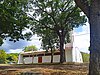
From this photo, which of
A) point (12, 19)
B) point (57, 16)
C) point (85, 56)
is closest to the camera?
point (12, 19)

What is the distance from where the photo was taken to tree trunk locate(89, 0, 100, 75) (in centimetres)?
754

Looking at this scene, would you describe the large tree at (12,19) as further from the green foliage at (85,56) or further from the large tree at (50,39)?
the green foliage at (85,56)

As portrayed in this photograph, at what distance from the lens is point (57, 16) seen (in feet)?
87.8

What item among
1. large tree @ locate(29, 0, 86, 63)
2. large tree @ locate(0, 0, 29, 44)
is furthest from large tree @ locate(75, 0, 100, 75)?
large tree @ locate(29, 0, 86, 63)

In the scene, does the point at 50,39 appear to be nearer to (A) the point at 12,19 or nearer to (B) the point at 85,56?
(A) the point at 12,19

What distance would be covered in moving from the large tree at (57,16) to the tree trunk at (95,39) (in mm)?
17827

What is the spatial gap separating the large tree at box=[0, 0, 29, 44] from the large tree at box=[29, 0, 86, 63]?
5.10ft

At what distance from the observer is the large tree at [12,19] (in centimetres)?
2050

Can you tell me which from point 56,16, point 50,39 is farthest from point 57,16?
point 50,39

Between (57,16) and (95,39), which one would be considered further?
(57,16)

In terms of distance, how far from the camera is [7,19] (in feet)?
68.3

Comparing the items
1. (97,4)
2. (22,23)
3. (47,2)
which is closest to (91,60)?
(97,4)

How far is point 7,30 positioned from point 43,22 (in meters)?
6.25

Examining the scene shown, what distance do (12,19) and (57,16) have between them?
649 centimetres
